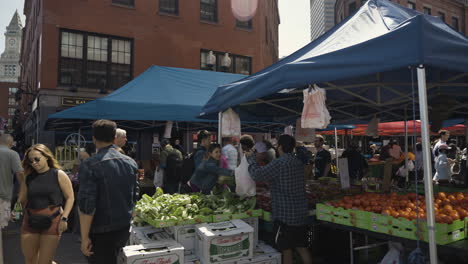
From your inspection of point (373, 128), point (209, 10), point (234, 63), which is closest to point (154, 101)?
point (373, 128)

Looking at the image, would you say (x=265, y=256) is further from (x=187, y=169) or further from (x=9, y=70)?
(x=9, y=70)

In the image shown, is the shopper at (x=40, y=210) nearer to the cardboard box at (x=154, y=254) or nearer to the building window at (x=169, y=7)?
the cardboard box at (x=154, y=254)

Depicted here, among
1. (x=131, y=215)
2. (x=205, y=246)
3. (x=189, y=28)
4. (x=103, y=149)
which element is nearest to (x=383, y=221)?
(x=205, y=246)

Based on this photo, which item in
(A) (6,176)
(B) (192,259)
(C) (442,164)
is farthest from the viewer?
(C) (442,164)

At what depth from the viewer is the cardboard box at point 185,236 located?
4.57 m

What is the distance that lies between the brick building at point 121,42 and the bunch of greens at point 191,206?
12.2 m

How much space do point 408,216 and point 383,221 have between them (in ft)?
0.82

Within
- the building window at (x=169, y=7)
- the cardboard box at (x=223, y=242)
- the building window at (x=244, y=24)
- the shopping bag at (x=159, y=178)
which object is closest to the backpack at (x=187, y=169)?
the shopping bag at (x=159, y=178)

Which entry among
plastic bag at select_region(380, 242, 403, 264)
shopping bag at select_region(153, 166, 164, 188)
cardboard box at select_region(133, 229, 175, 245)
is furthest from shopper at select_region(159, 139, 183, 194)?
plastic bag at select_region(380, 242, 403, 264)

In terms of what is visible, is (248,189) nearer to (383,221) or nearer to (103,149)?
(383,221)

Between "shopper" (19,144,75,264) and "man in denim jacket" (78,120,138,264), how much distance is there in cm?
111

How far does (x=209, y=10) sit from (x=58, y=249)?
1706cm

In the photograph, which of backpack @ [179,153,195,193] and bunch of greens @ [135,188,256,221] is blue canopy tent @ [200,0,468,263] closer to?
bunch of greens @ [135,188,256,221]

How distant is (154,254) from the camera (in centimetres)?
399
